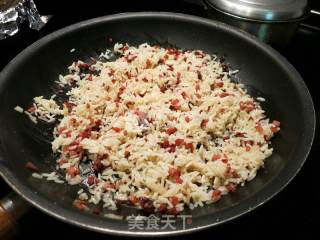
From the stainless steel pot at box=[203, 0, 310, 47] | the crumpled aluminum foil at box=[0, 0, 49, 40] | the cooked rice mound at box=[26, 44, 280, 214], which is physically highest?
the crumpled aluminum foil at box=[0, 0, 49, 40]

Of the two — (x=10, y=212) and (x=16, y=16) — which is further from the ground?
(x=16, y=16)

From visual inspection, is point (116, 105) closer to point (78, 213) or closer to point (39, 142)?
point (39, 142)
